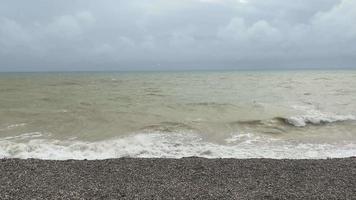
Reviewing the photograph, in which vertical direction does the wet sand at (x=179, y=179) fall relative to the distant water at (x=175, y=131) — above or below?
above

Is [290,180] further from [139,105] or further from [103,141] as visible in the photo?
[139,105]

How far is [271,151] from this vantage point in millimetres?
12195

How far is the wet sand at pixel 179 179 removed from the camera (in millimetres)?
7141

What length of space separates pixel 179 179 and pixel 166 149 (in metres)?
4.24

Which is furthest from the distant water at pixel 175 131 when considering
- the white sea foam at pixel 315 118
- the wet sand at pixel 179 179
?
the wet sand at pixel 179 179

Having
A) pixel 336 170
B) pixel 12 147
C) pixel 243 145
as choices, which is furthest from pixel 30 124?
pixel 336 170

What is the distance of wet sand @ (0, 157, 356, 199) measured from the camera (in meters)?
7.14

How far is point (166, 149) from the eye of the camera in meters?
12.4

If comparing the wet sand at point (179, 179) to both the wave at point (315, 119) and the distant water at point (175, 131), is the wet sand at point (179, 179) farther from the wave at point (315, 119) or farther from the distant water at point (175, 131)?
the wave at point (315, 119)

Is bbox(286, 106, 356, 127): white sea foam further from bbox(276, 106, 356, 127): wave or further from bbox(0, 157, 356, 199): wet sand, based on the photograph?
bbox(0, 157, 356, 199): wet sand

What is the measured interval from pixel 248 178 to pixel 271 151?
4179 mm

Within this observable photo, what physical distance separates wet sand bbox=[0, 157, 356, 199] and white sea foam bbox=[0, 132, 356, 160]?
171 cm

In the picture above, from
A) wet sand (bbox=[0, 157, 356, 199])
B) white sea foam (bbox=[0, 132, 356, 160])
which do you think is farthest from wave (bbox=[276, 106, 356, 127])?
wet sand (bbox=[0, 157, 356, 199])

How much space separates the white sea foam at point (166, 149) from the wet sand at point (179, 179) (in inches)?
67.2
